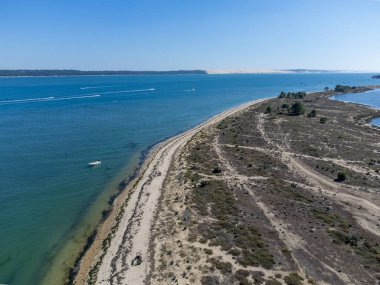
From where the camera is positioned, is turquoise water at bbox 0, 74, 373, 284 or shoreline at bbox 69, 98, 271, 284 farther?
turquoise water at bbox 0, 74, 373, 284

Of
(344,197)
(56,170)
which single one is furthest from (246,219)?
(56,170)

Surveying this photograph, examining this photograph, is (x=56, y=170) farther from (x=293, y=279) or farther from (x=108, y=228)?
(x=293, y=279)

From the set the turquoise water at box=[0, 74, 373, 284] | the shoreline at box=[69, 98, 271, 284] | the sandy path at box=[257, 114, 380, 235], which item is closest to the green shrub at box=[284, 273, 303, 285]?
the sandy path at box=[257, 114, 380, 235]

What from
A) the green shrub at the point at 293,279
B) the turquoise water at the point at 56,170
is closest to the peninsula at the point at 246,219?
the green shrub at the point at 293,279

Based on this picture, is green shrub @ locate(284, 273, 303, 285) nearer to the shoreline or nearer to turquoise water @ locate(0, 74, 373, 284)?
the shoreline

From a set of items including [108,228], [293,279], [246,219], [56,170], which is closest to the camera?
[293,279]

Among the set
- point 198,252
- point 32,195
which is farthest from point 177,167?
point 198,252

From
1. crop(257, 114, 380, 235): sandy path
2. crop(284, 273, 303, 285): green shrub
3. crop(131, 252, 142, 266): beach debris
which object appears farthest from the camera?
crop(257, 114, 380, 235): sandy path

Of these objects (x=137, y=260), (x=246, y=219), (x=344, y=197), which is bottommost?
(x=137, y=260)
